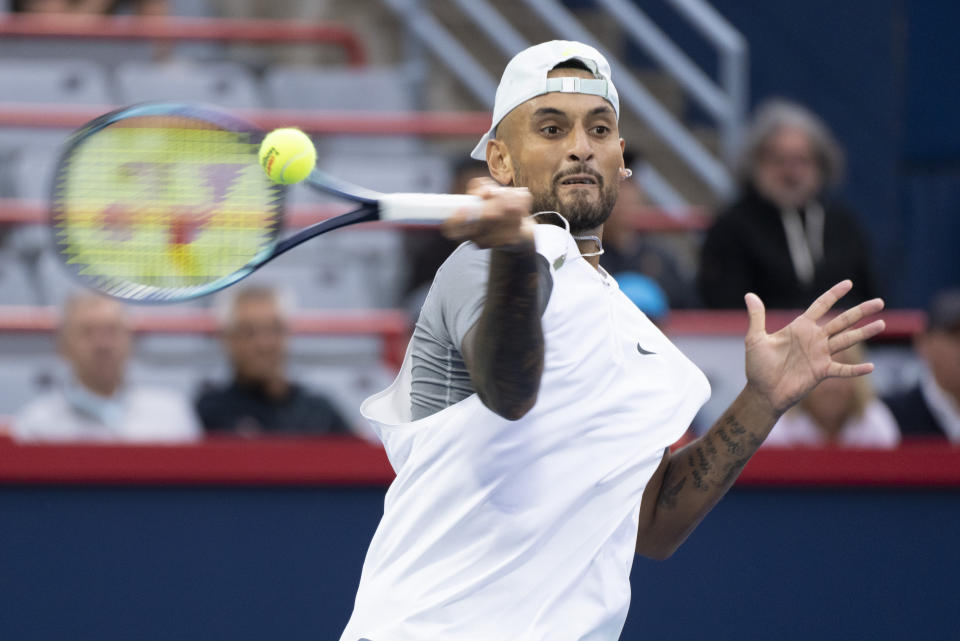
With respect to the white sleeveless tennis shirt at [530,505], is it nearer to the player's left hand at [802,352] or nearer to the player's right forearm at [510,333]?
the player's right forearm at [510,333]

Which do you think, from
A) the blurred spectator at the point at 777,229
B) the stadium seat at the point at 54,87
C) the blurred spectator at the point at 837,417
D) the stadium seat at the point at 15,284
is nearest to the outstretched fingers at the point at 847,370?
the blurred spectator at the point at 837,417

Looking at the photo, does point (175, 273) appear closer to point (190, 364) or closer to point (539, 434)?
point (539, 434)

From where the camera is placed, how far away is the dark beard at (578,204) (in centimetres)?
223

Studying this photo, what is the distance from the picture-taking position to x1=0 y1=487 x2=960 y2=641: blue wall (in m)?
3.39

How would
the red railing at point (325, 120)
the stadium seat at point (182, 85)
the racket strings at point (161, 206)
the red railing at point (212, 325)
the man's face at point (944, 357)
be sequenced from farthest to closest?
the stadium seat at point (182, 85), the red railing at point (325, 120), the red railing at point (212, 325), the man's face at point (944, 357), the racket strings at point (161, 206)

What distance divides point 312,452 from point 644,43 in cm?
361

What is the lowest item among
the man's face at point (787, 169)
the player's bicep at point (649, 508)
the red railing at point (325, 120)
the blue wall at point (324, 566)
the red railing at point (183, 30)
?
the blue wall at point (324, 566)

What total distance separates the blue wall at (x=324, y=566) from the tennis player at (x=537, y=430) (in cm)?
127

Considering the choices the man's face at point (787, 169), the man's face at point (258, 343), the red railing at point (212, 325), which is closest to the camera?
the man's face at point (258, 343)

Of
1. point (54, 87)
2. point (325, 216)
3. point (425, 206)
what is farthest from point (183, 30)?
point (425, 206)

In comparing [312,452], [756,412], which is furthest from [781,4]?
[756,412]

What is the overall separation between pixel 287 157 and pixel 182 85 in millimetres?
4596

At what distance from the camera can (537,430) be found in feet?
6.93

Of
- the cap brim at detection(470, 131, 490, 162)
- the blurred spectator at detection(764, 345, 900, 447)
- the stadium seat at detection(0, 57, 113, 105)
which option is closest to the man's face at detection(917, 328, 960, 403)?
A: the blurred spectator at detection(764, 345, 900, 447)
